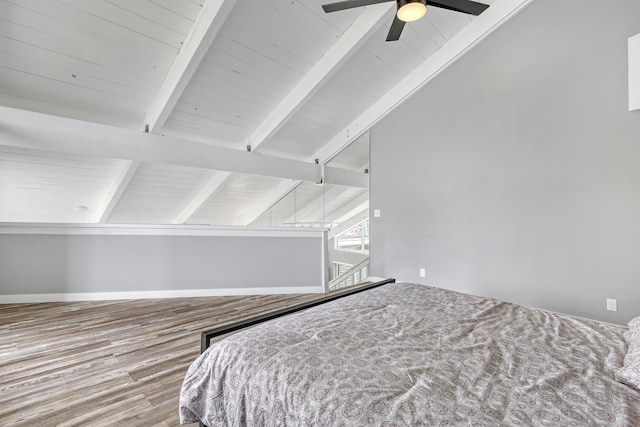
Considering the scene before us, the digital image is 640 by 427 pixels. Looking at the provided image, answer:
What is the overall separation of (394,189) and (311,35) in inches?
89.7

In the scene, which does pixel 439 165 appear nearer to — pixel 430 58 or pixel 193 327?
pixel 430 58

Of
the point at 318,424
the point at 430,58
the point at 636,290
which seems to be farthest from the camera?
the point at 430,58

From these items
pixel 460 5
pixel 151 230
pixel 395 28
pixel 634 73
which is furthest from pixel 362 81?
pixel 151 230

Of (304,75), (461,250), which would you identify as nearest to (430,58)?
(304,75)

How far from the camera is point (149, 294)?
12.2ft

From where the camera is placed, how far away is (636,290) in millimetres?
2420

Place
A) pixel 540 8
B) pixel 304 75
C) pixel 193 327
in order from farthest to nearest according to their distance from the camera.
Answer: pixel 304 75 → pixel 540 8 → pixel 193 327

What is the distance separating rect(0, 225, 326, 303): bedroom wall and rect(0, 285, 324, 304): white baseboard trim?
10 millimetres

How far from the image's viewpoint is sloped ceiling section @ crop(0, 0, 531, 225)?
2.46 m

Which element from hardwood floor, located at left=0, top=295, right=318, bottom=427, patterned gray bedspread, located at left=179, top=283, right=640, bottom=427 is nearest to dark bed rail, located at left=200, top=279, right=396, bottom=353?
patterned gray bedspread, located at left=179, top=283, right=640, bottom=427

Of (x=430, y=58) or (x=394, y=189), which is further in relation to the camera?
(x=394, y=189)

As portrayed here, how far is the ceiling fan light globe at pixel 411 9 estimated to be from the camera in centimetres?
185

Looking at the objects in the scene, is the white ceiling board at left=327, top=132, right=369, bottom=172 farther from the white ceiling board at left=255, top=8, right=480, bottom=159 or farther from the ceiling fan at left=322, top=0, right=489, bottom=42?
the ceiling fan at left=322, top=0, right=489, bottom=42

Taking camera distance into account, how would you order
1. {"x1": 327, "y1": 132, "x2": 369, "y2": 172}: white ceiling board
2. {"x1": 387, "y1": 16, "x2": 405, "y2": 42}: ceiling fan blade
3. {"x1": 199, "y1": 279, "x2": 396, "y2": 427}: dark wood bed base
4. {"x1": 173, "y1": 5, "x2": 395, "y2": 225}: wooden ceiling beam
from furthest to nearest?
{"x1": 327, "y1": 132, "x2": 369, "y2": 172}: white ceiling board, {"x1": 173, "y1": 5, "x2": 395, "y2": 225}: wooden ceiling beam, {"x1": 387, "y1": 16, "x2": 405, "y2": 42}: ceiling fan blade, {"x1": 199, "y1": 279, "x2": 396, "y2": 427}: dark wood bed base
